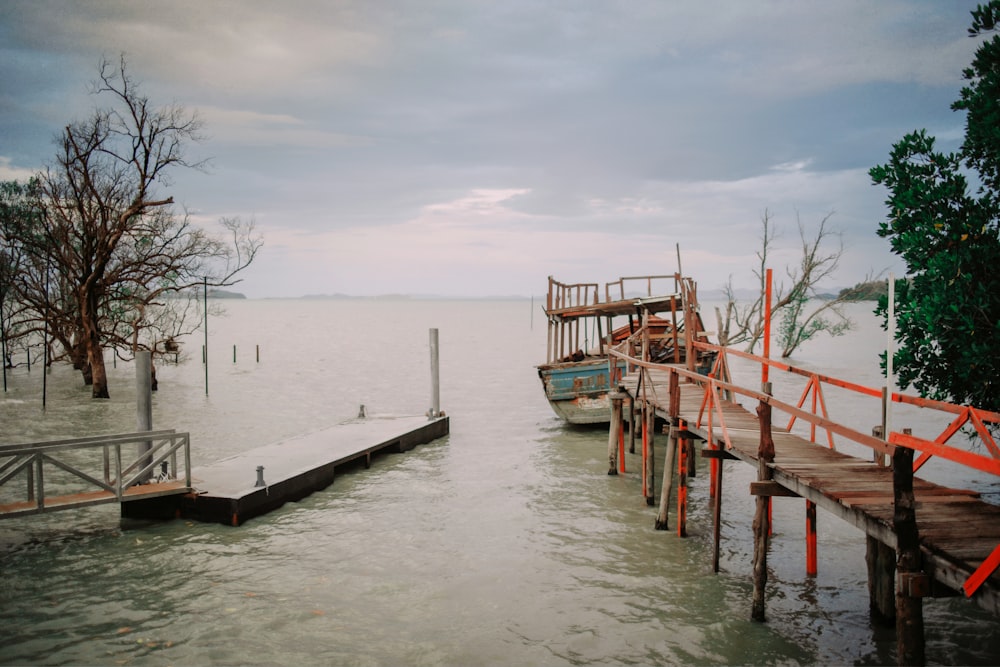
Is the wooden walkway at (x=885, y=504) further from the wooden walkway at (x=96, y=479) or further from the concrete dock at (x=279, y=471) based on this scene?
the wooden walkway at (x=96, y=479)

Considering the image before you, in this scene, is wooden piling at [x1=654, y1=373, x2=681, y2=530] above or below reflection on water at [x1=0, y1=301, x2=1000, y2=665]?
above

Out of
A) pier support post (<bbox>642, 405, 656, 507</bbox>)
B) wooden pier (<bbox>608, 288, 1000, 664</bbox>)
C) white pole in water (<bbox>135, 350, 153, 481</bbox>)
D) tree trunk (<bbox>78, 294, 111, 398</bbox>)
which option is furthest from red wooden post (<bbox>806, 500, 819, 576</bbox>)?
tree trunk (<bbox>78, 294, 111, 398</bbox>)

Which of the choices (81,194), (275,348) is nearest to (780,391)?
(81,194)

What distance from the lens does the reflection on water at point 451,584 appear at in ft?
25.6

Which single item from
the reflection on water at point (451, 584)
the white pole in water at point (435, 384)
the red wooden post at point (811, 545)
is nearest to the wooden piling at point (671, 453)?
the reflection on water at point (451, 584)

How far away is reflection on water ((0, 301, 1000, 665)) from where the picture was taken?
7.81 m

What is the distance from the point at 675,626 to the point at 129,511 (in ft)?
31.5

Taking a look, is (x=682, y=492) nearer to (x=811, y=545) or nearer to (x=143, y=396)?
(x=811, y=545)

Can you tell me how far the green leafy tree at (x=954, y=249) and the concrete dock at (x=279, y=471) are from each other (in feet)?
36.4

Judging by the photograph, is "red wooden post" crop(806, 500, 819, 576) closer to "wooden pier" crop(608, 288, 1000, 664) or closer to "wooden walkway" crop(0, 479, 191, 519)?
"wooden pier" crop(608, 288, 1000, 664)

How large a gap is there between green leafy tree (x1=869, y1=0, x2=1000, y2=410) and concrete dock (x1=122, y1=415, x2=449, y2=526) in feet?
36.4

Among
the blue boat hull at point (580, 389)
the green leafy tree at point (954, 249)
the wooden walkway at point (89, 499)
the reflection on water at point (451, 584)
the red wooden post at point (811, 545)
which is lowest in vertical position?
the reflection on water at point (451, 584)

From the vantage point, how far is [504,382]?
38188 mm

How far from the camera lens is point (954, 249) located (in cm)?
968
